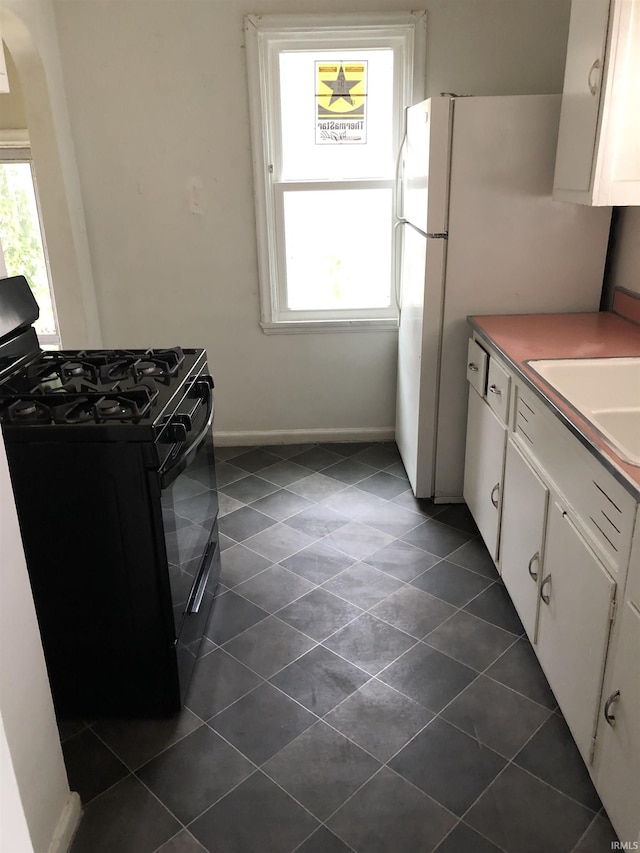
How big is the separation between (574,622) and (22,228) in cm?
458

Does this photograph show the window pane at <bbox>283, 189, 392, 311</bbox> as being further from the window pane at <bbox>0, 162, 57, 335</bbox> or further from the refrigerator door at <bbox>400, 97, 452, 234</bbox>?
the window pane at <bbox>0, 162, 57, 335</bbox>

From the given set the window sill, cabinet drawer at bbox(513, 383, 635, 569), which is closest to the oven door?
cabinet drawer at bbox(513, 383, 635, 569)

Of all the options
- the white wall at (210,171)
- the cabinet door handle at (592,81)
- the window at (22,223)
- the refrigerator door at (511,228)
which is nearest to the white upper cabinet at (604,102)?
the cabinet door handle at (592,81)

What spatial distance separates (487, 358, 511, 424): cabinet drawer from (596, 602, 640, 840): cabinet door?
98 cm

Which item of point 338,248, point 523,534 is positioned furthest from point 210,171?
point 523,534

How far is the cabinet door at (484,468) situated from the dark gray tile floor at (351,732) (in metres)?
0.16

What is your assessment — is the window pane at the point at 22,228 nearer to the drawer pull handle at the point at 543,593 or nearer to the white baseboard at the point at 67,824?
the white baseboard at the point at 67,824

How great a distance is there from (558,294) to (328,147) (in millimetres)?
1400

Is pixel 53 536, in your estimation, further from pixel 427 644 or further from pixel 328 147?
pixel 328 147

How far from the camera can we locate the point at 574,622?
1702 millimetres

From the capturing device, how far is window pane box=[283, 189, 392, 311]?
344 cm

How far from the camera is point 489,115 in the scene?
8.30 ft

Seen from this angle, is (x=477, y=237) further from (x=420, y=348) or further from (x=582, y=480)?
(x=582, y=480)

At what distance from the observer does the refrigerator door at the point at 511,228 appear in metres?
2.54
